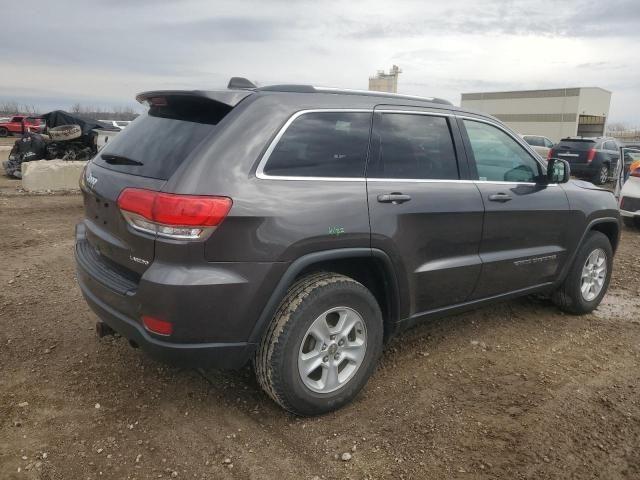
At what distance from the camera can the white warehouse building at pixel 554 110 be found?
200 ft

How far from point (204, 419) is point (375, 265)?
1.32m

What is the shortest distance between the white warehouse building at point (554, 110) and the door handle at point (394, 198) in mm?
62796

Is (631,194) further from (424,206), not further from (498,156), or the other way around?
(424,206)

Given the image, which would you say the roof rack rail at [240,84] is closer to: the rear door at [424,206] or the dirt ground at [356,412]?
the rear door at [424,206]

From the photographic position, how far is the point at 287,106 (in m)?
2.77

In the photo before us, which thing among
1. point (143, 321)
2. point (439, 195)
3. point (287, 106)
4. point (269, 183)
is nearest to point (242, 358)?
→ point (143, 321)

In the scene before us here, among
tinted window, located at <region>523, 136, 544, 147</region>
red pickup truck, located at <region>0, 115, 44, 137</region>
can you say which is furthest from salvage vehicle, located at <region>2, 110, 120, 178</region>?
red pickup truck, located at <region>0, 115, 44, 137</region>

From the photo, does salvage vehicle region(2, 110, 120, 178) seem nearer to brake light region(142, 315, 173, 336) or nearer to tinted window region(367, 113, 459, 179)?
tinted window region(367, 113, 459, 179)

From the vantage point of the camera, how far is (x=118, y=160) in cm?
295

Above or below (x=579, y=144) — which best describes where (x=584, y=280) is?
below

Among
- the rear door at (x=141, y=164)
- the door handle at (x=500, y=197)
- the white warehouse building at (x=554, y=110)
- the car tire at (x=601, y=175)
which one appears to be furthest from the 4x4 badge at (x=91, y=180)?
the white warehouse building at (x=554, y=110)

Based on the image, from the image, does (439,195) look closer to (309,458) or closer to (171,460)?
(309,458)

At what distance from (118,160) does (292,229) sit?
115 cm

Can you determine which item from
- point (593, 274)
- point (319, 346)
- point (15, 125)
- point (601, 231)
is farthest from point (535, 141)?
point (15, 125)
